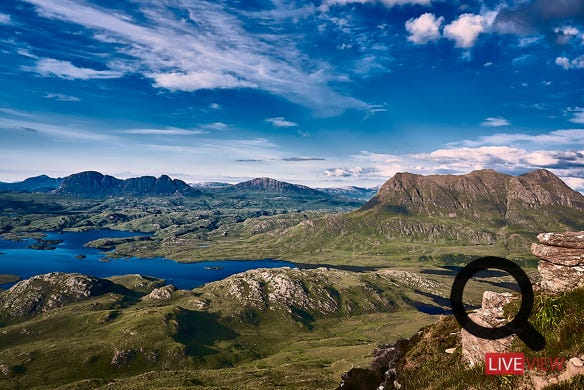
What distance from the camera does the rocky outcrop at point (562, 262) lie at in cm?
2453

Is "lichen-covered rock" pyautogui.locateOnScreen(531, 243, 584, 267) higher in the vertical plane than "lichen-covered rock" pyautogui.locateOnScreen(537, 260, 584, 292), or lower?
higher

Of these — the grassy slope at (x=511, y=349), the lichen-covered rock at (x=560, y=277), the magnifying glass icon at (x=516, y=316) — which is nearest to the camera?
the grassy slope at (x=511, y=349)

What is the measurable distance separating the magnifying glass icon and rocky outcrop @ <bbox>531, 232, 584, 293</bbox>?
336 cm

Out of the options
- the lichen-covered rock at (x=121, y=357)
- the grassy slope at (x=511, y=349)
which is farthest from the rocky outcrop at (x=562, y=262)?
the lichen-covered rock at (x=121, y=357)

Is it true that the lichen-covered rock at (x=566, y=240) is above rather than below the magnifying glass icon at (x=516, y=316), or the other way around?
above

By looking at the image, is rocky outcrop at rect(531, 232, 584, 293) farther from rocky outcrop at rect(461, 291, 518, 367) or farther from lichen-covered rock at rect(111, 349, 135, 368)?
lichen-covered rock at rect(111, 349, 135, 368)

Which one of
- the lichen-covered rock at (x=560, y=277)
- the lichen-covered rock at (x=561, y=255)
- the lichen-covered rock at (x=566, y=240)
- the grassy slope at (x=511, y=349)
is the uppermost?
the lichen-covered rock at (x=566, y=240)

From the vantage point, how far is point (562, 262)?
998 inches

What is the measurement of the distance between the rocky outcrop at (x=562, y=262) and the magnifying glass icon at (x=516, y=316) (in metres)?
3.36

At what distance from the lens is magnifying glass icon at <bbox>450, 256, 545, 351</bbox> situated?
2133cm

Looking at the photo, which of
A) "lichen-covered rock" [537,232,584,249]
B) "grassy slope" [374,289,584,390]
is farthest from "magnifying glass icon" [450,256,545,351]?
"lichen-covered rock" [537,232,584,249]

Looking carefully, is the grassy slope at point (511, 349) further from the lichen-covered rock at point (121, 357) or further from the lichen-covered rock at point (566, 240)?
the lichen-covered rock at point (121, 357)

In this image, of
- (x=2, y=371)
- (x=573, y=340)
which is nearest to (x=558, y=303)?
(x=573, y=340)

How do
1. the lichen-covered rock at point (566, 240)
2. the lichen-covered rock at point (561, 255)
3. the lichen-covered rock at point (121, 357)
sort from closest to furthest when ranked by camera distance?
the lichen-covered rock at point (561, 255)
the lichen-covered rock at point (566, 240)
the lichen-covered rock at point (121, 357)
